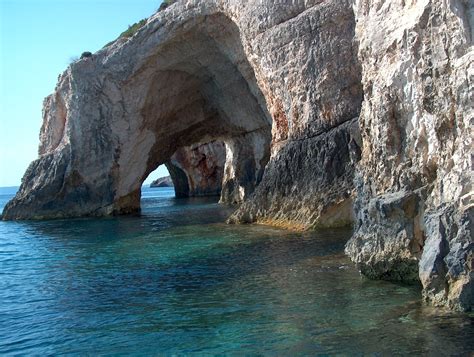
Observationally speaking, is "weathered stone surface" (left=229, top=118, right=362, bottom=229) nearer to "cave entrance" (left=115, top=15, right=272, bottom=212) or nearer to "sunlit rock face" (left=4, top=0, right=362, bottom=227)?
"sunlit rock face" (left=4, top=0, right=362, bottom=227)

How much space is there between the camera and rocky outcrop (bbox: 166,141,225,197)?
61406 millimetres

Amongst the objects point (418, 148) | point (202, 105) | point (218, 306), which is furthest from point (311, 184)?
point (202, 105)

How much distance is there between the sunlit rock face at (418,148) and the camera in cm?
800

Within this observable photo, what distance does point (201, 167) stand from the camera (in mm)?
63469

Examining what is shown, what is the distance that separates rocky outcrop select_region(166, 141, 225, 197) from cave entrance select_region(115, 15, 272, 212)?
16.8 metres

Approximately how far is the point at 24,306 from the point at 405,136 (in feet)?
26.5

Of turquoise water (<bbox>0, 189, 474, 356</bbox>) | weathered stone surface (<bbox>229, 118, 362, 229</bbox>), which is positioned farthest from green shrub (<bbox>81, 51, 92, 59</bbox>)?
turquoise water (<bbox>0, 189, 474, 356</bbox>)

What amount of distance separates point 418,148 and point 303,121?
12522mm

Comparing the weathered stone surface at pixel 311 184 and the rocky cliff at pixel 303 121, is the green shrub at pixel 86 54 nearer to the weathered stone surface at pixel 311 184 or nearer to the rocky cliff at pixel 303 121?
the rocky cliff at pixel 303 121

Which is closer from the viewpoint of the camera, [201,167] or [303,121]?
[303,121]

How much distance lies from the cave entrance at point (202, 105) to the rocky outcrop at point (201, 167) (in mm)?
16815

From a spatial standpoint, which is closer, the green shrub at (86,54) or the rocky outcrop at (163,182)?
the green shrub at (86,54)

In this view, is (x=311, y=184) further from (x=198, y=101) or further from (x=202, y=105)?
(x=202, y=105)

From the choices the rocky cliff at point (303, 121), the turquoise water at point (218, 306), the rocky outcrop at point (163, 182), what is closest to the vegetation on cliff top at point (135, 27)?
the rocky cliff at point (303, 121)
